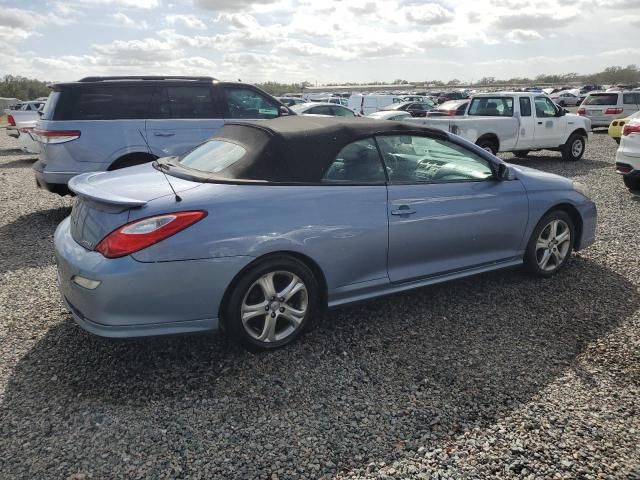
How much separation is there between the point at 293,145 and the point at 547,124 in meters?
10.7

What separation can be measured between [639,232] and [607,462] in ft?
15.4

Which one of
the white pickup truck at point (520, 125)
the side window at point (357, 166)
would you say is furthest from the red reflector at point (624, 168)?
the side window at point (357, 166)

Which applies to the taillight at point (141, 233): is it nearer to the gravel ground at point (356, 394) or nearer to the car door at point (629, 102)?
the gravel ground at point (356, 394)

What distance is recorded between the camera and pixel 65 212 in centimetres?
759

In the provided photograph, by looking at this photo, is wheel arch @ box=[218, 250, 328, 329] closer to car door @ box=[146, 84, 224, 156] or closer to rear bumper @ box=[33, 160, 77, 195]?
car door @ box=[146, 84, 224, 156]

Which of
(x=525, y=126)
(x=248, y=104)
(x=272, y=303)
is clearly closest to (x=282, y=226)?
(x=272, y=303)

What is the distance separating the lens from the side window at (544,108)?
477 inches

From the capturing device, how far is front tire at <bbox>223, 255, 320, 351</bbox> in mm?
3123

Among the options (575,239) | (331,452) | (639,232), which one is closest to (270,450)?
(331,452)

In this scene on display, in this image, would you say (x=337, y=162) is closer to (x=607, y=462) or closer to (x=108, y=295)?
(x=108, y=295)

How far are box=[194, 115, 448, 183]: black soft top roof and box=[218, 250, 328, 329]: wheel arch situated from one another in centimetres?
50

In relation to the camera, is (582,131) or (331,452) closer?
(331,452)

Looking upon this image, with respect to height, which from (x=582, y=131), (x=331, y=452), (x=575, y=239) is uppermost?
(x=582, y=131)

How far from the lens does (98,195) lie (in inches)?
122
